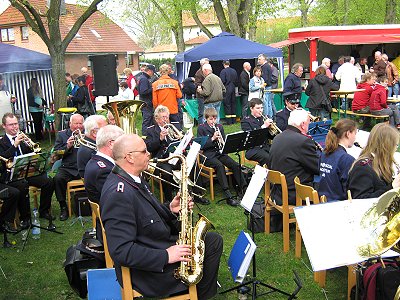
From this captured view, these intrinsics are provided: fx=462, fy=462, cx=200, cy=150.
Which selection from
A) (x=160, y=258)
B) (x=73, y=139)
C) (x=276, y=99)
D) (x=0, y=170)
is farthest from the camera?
(x=276, y=99)

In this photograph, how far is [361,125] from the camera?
1291cm

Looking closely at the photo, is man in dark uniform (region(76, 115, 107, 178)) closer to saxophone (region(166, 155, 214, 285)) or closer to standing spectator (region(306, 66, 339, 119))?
saxophone (region(166, 155, 214, 285))

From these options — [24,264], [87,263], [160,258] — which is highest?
[160,258]

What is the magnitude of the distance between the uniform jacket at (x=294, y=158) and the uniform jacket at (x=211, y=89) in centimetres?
708

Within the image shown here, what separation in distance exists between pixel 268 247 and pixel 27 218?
11.3 ft

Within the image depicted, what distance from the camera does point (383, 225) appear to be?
2771mm

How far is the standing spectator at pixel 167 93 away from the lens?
11070mm

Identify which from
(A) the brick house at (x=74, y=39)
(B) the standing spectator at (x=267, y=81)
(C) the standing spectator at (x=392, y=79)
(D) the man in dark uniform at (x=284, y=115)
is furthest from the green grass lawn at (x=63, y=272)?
(A) the brick house at (x=74, y=39)

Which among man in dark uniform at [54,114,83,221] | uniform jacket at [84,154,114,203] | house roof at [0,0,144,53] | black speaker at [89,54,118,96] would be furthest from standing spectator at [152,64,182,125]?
house roof at [0,0,144,53]

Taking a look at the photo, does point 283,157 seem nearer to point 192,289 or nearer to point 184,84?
point 192,289

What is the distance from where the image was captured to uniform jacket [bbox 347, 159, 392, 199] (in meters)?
4.38

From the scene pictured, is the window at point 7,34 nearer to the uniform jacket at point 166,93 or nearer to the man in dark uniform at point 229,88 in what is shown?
the man in dark uniform at point 229,88

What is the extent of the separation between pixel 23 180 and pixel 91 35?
33.5m

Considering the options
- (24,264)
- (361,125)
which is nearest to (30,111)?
(24,264)
